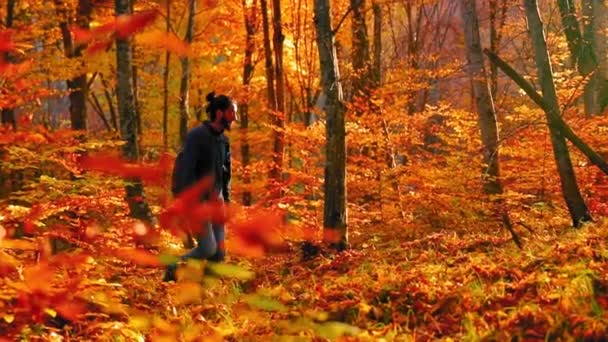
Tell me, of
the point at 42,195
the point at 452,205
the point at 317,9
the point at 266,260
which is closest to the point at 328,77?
the point at 317,9

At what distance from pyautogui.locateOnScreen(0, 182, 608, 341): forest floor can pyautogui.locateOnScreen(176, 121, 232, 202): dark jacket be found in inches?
36.8

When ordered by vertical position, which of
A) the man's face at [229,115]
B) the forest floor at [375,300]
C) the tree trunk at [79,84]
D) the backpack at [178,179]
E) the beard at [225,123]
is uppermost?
the tree trunk at [79,84]

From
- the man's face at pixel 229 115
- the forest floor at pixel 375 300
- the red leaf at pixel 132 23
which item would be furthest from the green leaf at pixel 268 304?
the red leaf at pixel 132 23

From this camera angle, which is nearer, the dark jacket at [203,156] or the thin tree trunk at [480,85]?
the dark jacket at [203,156]

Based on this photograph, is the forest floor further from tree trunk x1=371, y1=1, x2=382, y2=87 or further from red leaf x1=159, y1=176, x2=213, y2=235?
tree trunk x1=371, y1=1, x2=382, y2=87

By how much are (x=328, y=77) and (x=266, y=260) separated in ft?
9.39

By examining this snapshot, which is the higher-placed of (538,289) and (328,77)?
(328,77)

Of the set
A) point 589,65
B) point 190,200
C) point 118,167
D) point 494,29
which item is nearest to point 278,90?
point 589,65

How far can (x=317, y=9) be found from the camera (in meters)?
6.89

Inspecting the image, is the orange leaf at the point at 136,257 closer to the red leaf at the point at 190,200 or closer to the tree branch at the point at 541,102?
the red leaf at the point at 190,200

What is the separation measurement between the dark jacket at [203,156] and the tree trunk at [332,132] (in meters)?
1.61

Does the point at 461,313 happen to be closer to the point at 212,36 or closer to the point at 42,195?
the point at 42,195

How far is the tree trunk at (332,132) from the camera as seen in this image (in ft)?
22.7

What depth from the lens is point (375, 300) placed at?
15.3ft
